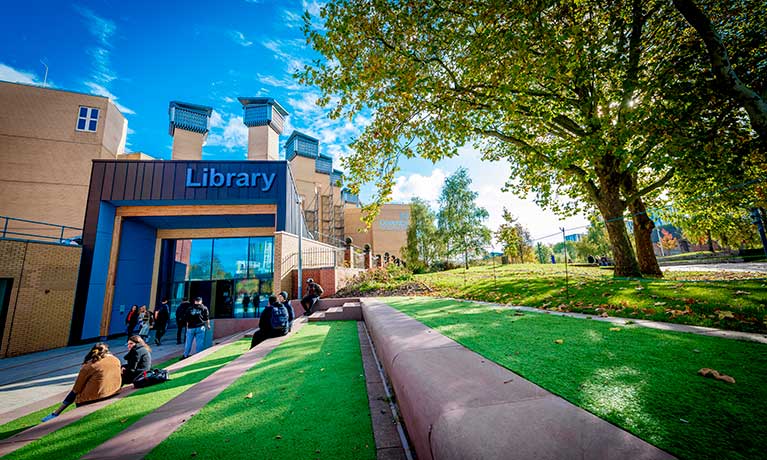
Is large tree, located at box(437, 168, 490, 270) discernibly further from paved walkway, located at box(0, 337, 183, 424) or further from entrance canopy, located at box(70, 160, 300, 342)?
paved walkway, located at box(0, 337, 183, 424)

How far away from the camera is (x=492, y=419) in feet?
5.00

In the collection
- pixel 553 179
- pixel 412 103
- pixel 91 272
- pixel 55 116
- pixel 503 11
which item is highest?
pixel 55 116

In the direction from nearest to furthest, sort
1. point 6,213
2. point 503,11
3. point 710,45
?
point 710,45 → point 503,11 → point 6,213

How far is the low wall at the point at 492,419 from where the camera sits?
126 cm

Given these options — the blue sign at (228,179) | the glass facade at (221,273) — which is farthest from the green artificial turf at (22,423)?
the glass facade at (221,273)

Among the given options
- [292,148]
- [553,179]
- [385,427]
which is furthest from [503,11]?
[292,148]

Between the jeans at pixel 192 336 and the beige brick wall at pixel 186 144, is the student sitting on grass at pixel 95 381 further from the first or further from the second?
the beige brick wall at pixel 186 144

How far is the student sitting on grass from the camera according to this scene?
4566 millimetres

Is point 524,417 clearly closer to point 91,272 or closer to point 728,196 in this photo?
point 728,196

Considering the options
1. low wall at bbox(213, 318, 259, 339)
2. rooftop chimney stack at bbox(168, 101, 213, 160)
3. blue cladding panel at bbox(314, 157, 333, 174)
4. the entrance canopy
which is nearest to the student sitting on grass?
low wall at bbox(213, 318, 259, 339)

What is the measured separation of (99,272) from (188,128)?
25.1 m

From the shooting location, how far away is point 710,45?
575cm

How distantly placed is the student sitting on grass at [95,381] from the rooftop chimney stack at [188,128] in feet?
112

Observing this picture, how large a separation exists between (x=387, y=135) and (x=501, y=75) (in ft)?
11.1
